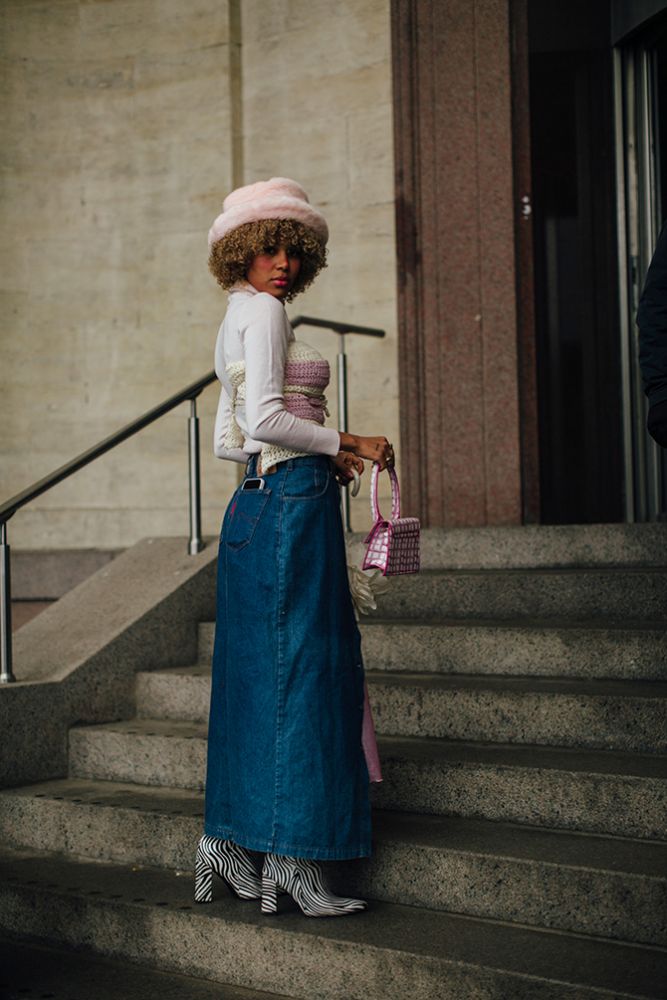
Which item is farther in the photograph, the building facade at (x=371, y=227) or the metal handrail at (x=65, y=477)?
the building facade at (x=371, y=227)

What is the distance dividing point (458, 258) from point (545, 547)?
1691 millimetres

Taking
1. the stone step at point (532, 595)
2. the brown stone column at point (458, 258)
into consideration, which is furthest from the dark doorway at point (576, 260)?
the stone step at point (532, 595)

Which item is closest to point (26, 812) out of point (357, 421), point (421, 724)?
point (421, 724)

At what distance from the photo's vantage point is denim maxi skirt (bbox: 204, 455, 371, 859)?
341 cm

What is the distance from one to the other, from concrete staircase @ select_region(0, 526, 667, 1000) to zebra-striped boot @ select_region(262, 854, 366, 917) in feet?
0.21

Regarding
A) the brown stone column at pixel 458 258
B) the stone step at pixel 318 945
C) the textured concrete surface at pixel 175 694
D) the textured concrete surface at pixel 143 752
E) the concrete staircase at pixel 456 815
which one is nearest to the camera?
the stone step at pixel 318 945

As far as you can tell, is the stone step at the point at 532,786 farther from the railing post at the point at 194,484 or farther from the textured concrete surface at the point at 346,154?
the textured concrete surface at the point at 346,154

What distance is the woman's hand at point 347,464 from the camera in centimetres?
357

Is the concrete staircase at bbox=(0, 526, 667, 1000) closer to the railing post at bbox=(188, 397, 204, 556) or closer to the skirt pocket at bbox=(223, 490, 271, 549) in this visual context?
the railing post at bbox=(188, 397, 204, 556)

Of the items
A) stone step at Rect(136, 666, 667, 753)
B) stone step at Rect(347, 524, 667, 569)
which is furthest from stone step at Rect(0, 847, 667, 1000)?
stone step at Rect(347, 524, 667, 569)

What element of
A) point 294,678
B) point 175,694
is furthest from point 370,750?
point 175,694

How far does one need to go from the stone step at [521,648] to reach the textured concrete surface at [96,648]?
0.81m

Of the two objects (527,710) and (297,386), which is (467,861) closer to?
(527,710)

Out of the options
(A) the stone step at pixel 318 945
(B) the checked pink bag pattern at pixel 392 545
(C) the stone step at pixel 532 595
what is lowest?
(A) the stone step at pixel 318 945
